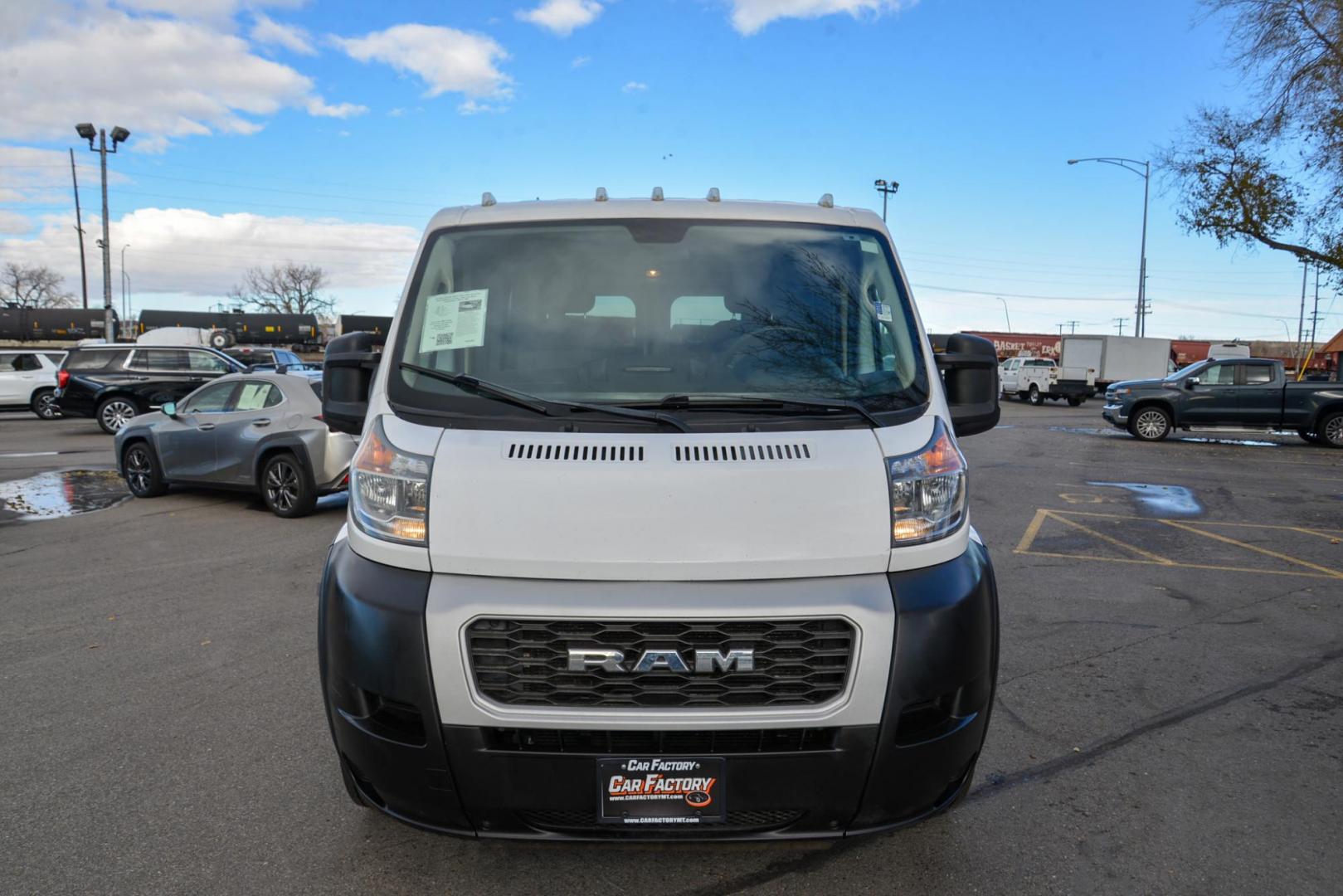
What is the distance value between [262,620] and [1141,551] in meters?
7.23

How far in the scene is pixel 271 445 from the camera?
386 inches

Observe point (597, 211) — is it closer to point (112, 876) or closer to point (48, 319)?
point (112, 876)

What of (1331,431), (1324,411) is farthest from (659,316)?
(1331,431)

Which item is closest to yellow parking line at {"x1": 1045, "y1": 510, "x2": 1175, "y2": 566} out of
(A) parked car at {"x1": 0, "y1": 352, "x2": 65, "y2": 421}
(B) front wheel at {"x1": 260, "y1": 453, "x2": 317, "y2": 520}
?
(B) front wheel at {"x1": 260, "y1": 453, "x2": 317, "y2": 520}

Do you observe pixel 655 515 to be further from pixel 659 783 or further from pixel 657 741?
pixel 659 783

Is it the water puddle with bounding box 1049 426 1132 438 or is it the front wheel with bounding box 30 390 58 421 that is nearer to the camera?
the water puddle with bounding box 1049 426 1132 438

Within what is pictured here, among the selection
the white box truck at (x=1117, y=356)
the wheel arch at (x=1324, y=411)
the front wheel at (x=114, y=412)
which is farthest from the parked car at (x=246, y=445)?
the white box truck at (x=1117, y=356)

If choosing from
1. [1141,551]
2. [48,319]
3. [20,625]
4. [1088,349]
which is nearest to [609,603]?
[20,625]

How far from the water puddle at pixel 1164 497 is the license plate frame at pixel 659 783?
9813 millimetres

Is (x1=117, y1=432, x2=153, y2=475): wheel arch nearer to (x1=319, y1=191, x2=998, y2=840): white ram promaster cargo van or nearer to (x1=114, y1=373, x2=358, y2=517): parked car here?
(x1=114, y1=373, x2=358, y2=517): parked car

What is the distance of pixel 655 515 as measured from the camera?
2.56 meters

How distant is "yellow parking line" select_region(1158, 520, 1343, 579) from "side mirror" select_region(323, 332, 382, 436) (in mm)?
7557

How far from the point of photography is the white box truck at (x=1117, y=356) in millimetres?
40469

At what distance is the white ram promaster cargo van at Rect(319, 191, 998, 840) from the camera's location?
2.47 metres
